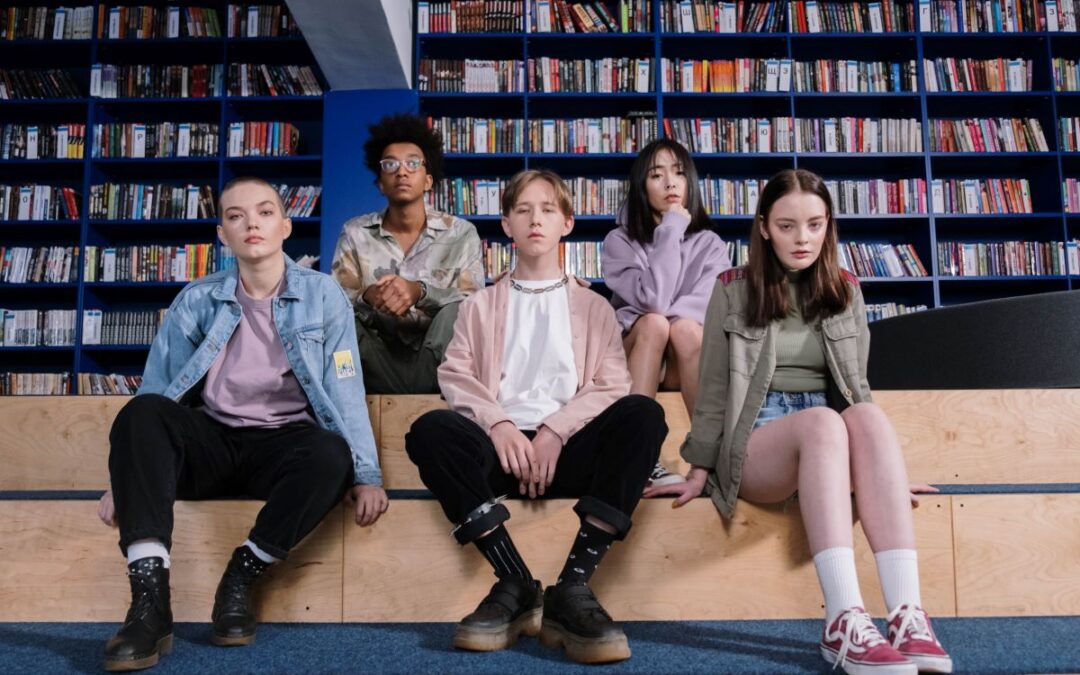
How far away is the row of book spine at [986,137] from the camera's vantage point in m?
4.64

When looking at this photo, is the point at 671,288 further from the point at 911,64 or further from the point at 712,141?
the point at 911,64

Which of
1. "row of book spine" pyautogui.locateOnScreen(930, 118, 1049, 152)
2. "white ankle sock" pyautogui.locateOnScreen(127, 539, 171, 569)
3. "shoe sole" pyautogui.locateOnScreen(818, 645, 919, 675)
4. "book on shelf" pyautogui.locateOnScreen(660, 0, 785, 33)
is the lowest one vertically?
"shoe sole" pyautogui.locateOnScreen(818, 645, 919, 675)

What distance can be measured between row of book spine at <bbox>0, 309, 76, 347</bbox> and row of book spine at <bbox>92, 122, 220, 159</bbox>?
0.91m

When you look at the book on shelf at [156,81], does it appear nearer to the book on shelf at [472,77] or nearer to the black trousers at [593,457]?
the book on shelf at [472,77]

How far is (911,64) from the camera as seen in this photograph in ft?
15.4

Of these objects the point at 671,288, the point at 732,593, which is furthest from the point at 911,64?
the point at 732,593

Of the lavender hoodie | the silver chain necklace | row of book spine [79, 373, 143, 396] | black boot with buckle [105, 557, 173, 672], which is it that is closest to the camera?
black boot with buckle [105, 557, 173, 672]

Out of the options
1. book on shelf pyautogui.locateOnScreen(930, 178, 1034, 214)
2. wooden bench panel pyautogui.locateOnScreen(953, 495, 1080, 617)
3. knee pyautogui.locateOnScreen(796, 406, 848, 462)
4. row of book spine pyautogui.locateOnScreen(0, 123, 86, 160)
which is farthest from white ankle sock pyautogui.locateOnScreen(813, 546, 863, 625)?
row of book spine pyautogui.locateOnScreen(0, 123, 86, 160)

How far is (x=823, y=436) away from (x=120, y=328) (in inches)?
163

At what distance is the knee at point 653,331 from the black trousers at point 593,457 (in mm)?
549

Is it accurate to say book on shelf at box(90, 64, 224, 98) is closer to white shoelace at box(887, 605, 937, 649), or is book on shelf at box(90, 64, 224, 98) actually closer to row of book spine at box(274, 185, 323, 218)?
row of book spine at box(274, 185, 323, 218)

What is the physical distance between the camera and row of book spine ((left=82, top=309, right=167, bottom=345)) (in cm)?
460

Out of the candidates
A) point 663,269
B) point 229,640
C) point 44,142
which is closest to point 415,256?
point 663,269

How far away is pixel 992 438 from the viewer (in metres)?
2.03
